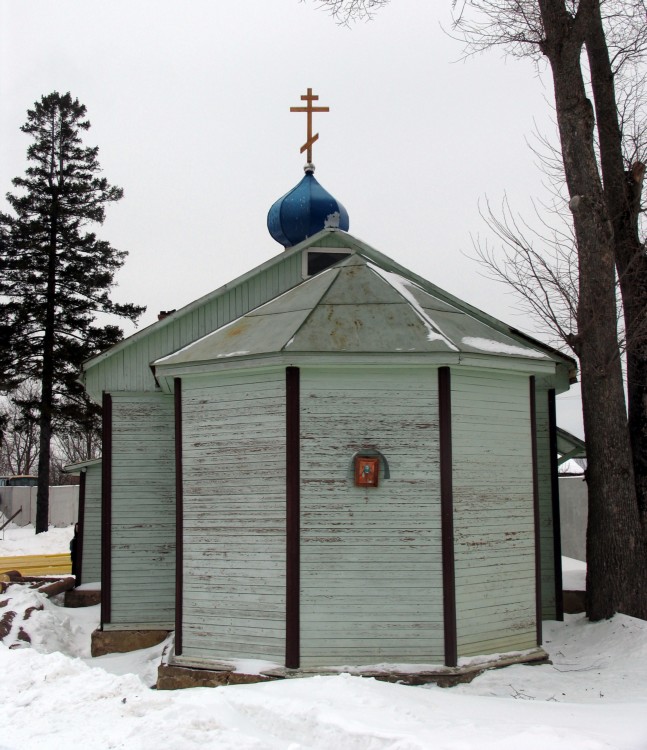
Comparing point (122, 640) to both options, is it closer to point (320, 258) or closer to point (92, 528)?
point (92, 528)

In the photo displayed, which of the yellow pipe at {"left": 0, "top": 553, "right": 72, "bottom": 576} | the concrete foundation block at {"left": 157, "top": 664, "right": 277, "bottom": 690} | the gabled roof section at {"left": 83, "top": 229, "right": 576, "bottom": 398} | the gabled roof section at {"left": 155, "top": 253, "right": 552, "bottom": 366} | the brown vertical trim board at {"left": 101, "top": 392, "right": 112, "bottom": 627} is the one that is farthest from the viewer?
the yellow pipe at {"left": 0, "top": 553, "right": 72, "bottom": 576}

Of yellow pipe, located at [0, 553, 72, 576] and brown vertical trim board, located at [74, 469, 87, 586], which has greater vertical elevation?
brown vertical trim board, located at [74, 469, 87, 586]

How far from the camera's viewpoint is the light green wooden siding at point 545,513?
1134 cm

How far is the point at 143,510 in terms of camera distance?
11.4m

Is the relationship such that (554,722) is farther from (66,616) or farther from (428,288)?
(66,616)

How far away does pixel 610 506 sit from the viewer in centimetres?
1028

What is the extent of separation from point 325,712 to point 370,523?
7.96 feet

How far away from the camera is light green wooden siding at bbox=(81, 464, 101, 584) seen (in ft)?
45.3

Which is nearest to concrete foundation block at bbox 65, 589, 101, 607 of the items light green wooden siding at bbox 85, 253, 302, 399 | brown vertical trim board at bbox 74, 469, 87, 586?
brown vertical trim board at bbox 74, 469, 87, 586

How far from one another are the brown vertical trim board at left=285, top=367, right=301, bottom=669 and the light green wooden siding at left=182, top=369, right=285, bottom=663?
8 cm

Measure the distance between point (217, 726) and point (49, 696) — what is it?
5.76ft

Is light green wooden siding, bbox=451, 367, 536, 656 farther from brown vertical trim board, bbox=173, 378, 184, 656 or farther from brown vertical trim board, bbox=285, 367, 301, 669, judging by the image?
brown vertical trim board, bbox=173, 378, 184, 656

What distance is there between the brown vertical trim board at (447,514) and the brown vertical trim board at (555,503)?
3328 millimetres

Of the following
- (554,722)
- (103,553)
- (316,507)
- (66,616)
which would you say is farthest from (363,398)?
(66,616)
